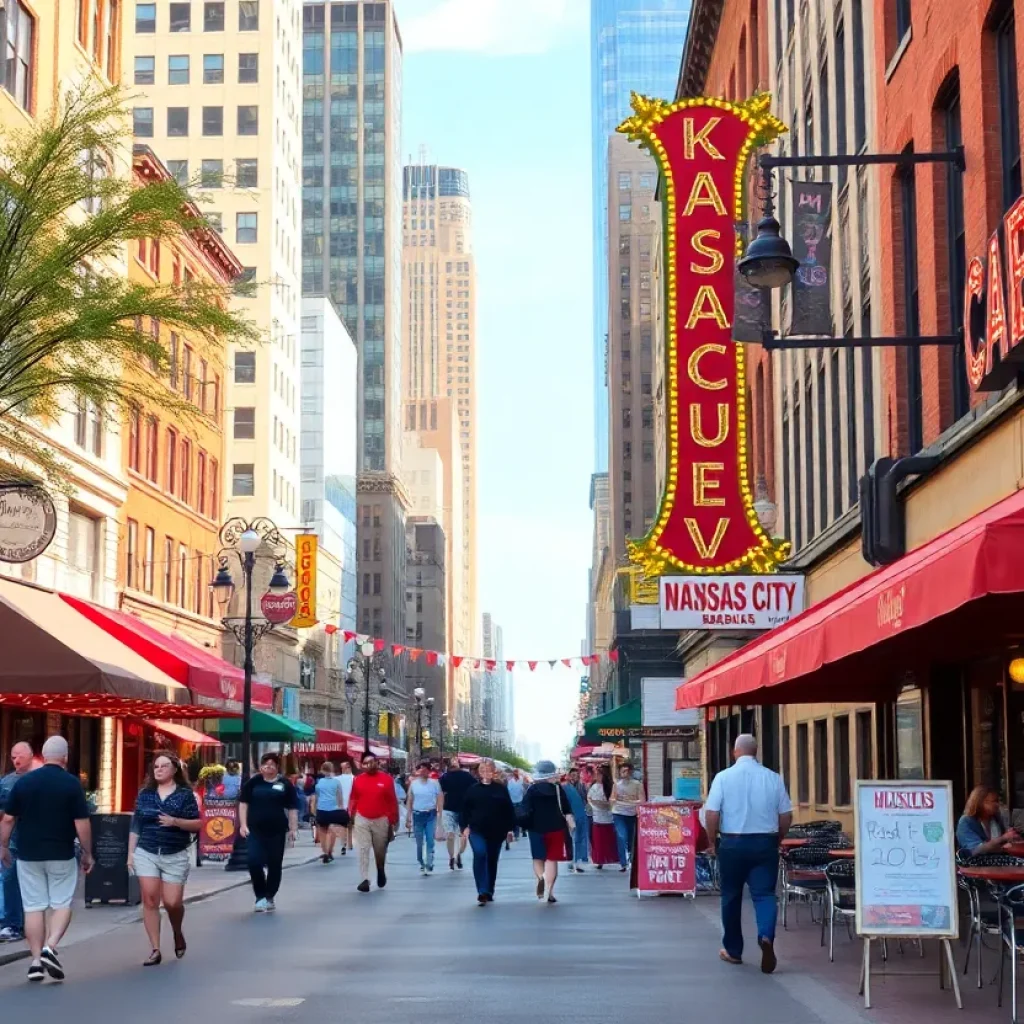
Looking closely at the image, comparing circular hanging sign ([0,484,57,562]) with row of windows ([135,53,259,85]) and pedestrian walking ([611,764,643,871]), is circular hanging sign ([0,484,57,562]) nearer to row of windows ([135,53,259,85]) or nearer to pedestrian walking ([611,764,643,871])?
pedestrian walking ([611,764,643,871])

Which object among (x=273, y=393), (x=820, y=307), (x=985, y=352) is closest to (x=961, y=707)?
(x=820, y=307)

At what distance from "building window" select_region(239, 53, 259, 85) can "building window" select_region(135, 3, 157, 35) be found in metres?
6.93

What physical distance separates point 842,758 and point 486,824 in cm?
951

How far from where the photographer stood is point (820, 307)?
69.8 feet

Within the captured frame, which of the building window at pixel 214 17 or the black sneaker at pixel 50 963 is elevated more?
the building window at pixel 214 17

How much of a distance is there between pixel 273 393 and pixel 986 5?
263ft

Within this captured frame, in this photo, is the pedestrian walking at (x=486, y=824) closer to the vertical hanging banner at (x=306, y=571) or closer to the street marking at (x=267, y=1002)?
the street marking at (x=267, y=1002)

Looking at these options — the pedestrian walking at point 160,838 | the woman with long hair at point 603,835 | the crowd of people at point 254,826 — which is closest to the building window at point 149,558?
the crowd of people at point 254,826

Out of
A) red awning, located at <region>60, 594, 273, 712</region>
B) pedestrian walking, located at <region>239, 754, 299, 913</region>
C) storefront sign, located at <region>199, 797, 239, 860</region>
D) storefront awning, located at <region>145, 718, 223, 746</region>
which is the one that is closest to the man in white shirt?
pedestrian walking, located at <region>239, 754, 299, 913</region>

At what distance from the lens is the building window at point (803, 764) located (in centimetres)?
3453

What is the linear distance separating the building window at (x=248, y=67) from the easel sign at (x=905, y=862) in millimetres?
95441

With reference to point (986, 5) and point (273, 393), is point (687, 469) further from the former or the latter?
point (273, 393)

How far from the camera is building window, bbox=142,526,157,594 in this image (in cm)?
4875

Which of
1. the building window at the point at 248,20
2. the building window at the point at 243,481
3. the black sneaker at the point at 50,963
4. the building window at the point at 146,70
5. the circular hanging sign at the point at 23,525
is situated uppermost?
the building window at the point at 248,20
